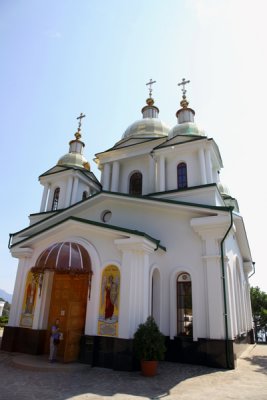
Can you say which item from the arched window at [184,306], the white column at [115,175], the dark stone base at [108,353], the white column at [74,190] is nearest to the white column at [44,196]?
the white column at [74,190]

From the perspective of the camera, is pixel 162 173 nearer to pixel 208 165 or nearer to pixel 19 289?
pixel 208 165

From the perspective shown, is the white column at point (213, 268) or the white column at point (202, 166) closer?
the white column at point (213, 268)

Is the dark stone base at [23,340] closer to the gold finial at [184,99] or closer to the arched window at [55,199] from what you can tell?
the arched window at [55,199]

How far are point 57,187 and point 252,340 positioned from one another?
577 inches

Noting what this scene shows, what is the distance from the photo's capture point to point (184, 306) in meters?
9.73

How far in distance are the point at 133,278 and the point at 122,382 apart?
8.62 feet

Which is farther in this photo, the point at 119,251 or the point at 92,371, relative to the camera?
the point at 119,251

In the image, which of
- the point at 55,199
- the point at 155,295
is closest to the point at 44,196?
the point at 55,199

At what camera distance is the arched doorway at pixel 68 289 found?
8.77m

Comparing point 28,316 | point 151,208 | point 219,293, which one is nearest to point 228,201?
point 151,208

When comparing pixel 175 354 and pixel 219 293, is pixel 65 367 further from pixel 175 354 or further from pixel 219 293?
pixel 219 293

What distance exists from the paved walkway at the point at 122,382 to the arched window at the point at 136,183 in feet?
29.7

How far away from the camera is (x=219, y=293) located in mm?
8914

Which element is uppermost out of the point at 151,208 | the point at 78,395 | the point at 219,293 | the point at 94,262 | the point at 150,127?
the point at 150,127
